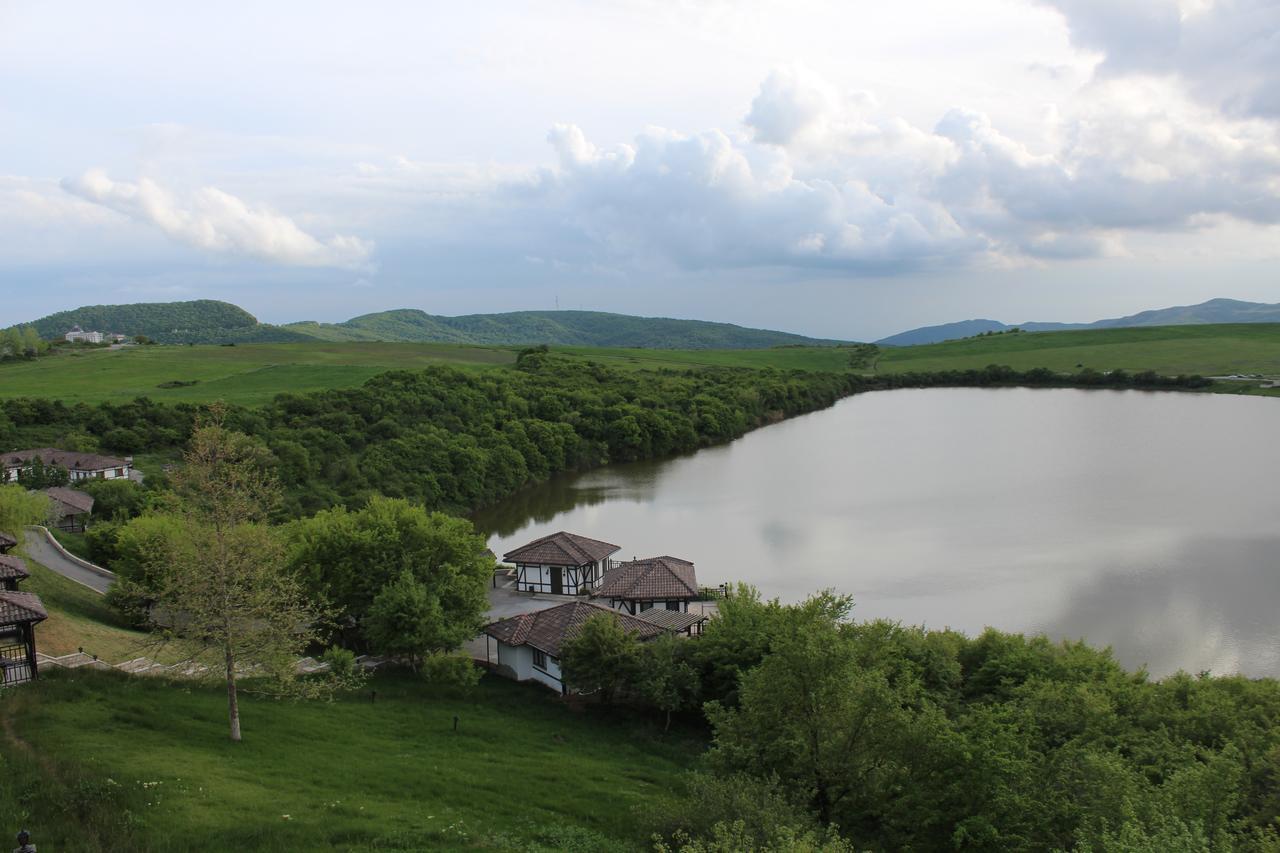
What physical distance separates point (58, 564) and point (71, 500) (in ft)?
41.8

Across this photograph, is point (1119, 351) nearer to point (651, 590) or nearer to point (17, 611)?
point (651, 590)

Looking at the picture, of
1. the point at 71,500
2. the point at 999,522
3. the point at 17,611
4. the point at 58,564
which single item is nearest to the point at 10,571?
the point at 17,611

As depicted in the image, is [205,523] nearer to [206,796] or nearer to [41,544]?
[206,796]

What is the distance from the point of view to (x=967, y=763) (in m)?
14.9

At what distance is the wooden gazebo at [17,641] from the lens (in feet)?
62.5

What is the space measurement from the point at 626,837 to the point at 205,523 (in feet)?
38.1

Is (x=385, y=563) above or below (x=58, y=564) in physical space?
above

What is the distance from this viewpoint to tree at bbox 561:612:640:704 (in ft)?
79.6

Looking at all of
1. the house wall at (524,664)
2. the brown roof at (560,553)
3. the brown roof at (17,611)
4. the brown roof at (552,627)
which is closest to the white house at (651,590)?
the brown roof at (560,553)

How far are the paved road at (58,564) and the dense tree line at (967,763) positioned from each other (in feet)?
83.8

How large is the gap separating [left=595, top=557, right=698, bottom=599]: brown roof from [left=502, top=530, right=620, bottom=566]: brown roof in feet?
7.64

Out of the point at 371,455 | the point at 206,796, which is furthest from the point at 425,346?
the point at 206,796

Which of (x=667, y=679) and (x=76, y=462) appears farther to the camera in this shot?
(x=76, y=462)

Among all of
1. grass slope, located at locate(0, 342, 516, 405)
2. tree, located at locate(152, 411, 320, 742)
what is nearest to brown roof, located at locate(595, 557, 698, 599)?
tree, located at locate(152, 411, 320, 742)
